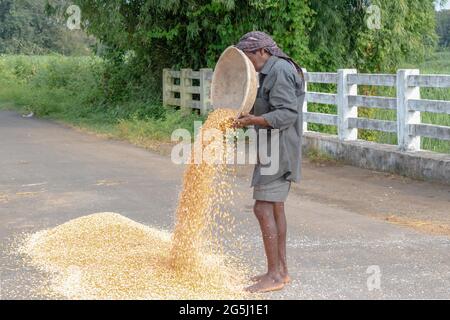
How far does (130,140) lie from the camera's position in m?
15.6

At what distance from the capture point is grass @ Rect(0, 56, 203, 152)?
16.7 m

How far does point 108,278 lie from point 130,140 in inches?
379

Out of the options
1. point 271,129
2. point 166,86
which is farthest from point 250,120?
point 166,86

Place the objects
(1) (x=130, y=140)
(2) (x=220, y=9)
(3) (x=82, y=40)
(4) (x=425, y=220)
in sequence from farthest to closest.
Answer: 1. (3) (x=82, y=40)
2. (2) (x=220, y=9)
3. (1) (x=130, y=140)
4. (4) (x=425, y=220)

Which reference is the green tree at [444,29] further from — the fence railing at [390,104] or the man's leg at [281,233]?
the man's leg at [281,233]

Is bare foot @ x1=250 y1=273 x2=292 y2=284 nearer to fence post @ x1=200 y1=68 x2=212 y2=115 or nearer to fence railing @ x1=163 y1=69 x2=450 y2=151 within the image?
fence railing @ x1=163 y1=69 x2=450 y2=151

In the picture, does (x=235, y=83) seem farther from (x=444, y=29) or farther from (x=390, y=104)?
(x=444, y=29)

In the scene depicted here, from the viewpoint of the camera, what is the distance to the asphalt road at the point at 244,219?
20.0 feet

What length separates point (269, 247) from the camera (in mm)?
5852
